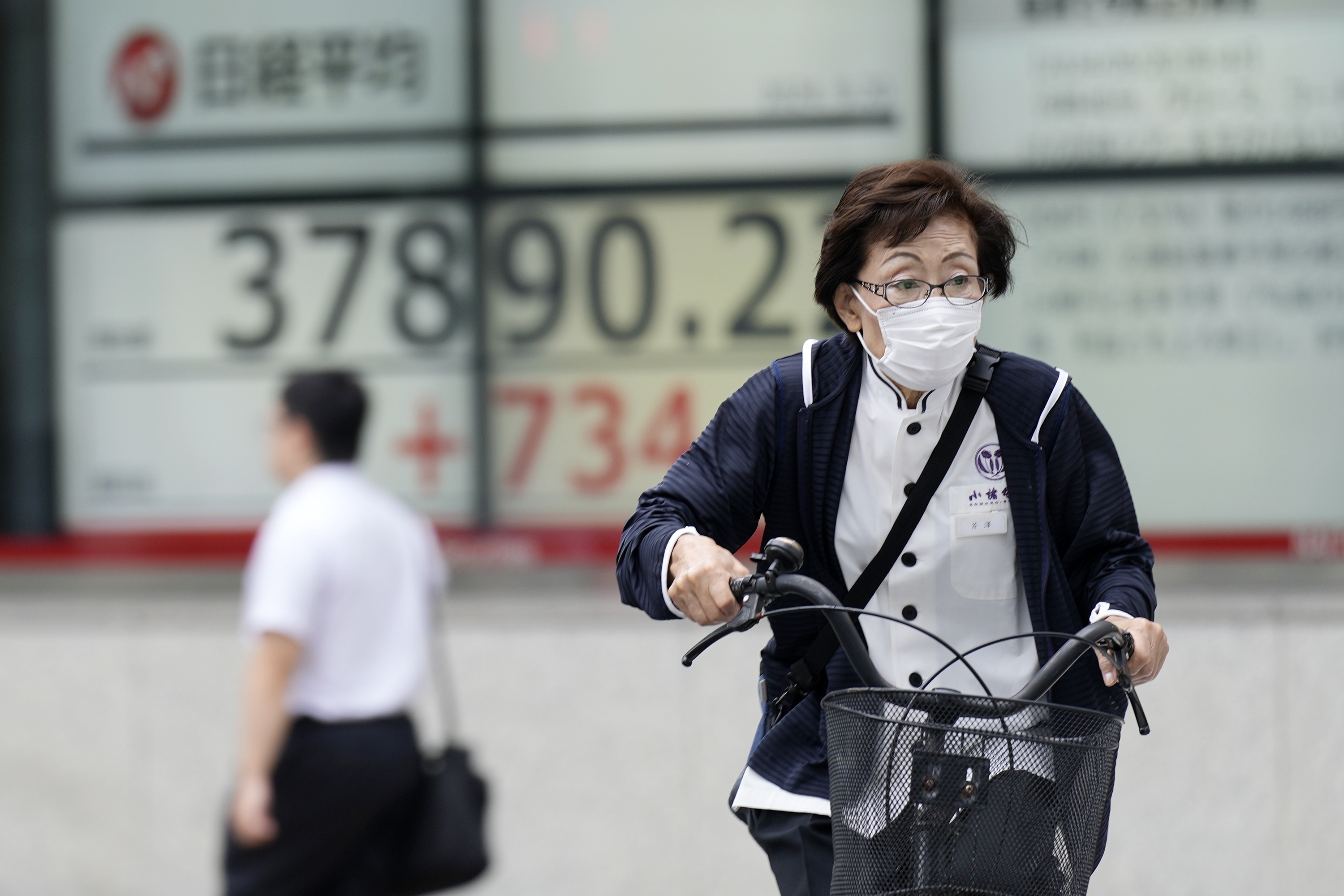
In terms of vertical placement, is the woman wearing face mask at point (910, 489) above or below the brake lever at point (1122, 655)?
above

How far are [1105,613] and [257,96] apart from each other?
4757mm

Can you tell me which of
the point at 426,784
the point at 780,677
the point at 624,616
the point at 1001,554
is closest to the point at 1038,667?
the point at 1001,554

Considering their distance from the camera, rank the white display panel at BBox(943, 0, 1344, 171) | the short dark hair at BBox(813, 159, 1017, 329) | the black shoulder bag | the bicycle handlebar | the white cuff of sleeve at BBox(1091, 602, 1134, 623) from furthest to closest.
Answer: the white display panel at BBox(943, 0, 1344, 171) < the black shoulder bag < the short dark hair at BBox(813, 159, 1017, 329) < the white cuff of sleeve at BBox(1091, 602, 1134, 623) < the bicycle handlebar

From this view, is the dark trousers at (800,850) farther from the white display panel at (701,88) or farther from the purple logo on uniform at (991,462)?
the white display panel at (701,88)

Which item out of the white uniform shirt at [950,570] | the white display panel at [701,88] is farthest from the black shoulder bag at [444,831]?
the white display panel at [701,88]

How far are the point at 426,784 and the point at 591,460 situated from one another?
2060 mm

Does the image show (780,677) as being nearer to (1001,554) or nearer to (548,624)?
(1001,554)

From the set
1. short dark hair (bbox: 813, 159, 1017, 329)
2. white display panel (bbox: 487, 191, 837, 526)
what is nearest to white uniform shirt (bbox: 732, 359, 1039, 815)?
short dark hair (bbox: 813, 159, 1017, 329)

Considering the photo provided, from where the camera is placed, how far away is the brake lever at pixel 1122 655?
2.06 metres

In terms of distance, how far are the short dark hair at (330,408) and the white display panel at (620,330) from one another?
1.70 m

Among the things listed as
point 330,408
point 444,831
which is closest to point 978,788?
point 444,831

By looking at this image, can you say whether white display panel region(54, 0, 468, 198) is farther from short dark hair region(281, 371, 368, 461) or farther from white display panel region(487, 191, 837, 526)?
short dark hair region(281, 371, 368, 461)

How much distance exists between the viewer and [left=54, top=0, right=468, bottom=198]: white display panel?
19.3 feet

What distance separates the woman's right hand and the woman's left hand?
53 centimetres
